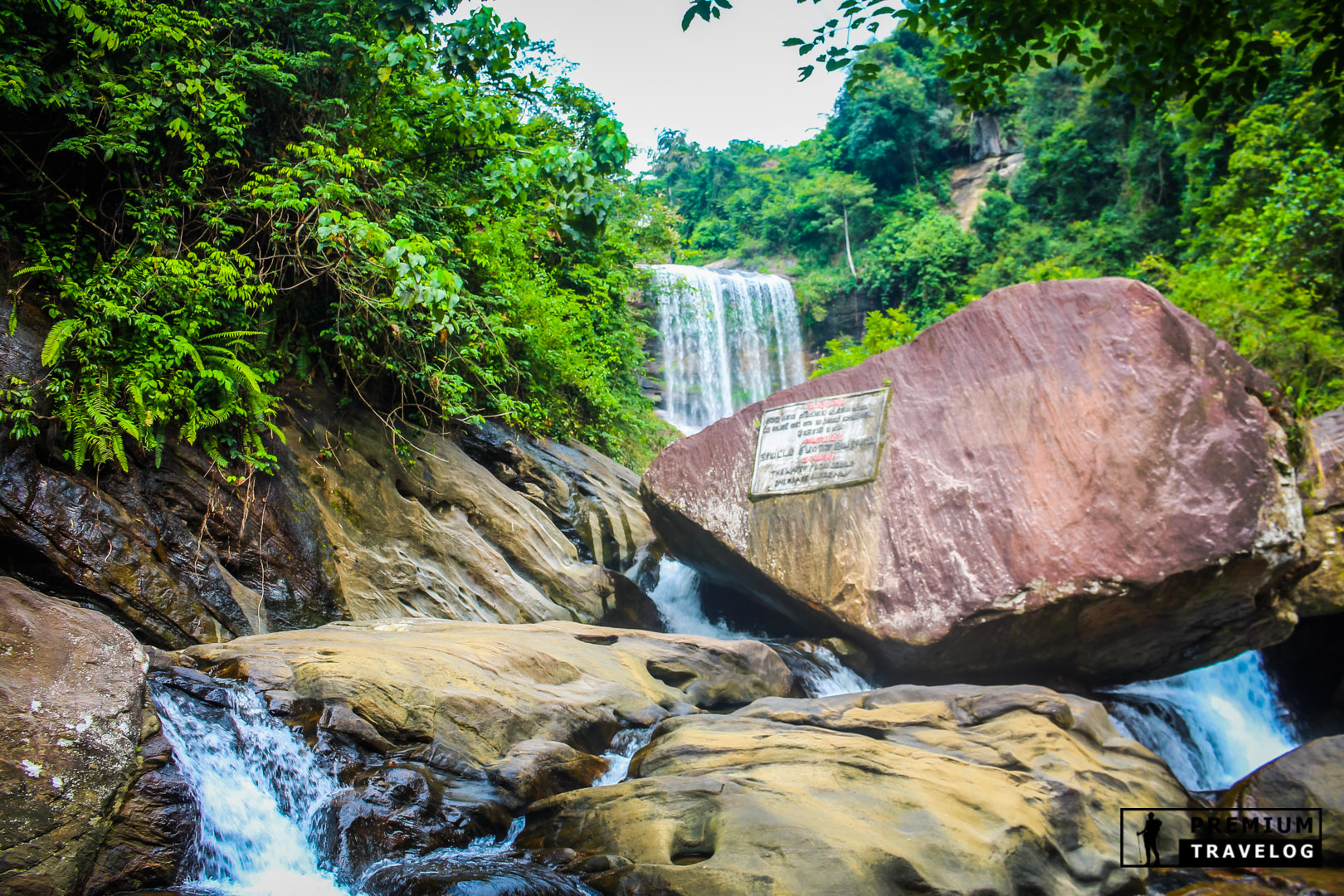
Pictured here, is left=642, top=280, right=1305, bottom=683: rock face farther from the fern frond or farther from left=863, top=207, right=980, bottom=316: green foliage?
left=863, top=207, right=980, bottom=316: green foliage

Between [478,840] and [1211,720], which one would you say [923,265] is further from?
[478,840]

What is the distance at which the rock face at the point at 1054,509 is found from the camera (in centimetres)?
600

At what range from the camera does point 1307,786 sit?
472 centimetres

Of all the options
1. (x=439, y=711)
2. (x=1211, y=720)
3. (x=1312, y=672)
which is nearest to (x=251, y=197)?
(x=439, y=711)

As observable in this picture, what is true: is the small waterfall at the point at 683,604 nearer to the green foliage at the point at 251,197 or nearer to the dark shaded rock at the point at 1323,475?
the green foliage at the point at 251,197

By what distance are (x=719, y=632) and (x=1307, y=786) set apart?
5.22m

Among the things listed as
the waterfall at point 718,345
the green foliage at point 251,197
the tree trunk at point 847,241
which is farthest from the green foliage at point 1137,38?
the tree trunk at point 847,241

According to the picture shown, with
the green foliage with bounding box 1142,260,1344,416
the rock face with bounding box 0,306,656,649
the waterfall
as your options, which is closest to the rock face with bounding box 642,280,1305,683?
the rock face with bounding box 0,306,656,649

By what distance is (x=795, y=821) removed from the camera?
11.5ft

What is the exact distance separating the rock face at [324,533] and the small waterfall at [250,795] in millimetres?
1653

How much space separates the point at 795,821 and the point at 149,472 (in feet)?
15.2

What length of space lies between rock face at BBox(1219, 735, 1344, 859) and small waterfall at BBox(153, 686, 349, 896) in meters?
A: 5.04

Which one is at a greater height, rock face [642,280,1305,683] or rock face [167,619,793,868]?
rock face [642,280,1305,683]

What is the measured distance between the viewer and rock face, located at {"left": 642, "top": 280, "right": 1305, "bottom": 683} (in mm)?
5996
